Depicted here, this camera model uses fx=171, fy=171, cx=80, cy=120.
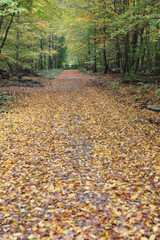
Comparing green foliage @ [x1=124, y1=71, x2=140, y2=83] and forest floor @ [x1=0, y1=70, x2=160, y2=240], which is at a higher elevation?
green foliage @ [x1=124, y1=71, x2=140, y2=83]

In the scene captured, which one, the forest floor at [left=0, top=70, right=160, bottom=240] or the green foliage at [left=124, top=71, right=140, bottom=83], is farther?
the green foliage at [left=124, top=71, right=140, bottom=83]

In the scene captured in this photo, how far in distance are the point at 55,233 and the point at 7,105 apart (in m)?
8.09

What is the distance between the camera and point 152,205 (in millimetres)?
3191

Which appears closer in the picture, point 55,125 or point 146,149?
point 146,149

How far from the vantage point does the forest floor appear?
281 centimetres

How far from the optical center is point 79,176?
4.12 meters

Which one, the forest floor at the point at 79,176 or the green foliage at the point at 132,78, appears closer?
the forest floor at the point at 79,176

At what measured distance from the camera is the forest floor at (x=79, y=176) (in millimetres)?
2809

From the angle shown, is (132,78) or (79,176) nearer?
(79,176)

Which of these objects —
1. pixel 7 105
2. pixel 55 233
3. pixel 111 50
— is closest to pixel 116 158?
pixel 55 233

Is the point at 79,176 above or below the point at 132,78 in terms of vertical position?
below

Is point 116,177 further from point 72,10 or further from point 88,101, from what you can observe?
point 72,10

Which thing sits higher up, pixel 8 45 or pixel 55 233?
pixel 8 45

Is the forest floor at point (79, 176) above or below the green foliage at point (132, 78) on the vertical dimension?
below
